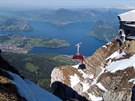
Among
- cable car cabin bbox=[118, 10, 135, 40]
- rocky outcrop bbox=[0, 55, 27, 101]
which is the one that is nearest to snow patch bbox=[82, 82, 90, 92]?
cable car cabin bbox=[118, 10, 135, 40]

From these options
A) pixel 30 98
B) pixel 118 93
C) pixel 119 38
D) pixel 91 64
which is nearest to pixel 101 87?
pixel 118 93

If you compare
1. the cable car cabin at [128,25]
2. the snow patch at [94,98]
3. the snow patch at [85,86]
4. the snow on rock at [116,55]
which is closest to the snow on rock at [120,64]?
the snow on rock at [116,55]

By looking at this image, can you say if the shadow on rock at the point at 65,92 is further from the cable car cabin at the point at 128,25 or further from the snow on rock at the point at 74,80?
the cable car cabin at the point at 128,25

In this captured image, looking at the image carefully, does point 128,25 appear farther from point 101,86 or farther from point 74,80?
point 101,86

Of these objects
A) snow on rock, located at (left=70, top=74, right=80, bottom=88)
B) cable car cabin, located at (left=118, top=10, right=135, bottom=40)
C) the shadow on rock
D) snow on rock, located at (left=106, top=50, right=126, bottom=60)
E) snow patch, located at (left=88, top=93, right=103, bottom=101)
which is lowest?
the shadow on rock

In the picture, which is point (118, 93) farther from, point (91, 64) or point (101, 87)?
point (91, 64)

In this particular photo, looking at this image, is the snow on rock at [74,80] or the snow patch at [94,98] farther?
the snow on rock at [74,80]

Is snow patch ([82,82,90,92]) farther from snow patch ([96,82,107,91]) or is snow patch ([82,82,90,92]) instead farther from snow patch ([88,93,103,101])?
snow patch ([88,93,103,101])
